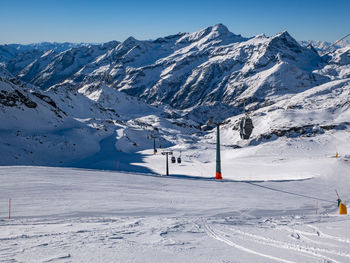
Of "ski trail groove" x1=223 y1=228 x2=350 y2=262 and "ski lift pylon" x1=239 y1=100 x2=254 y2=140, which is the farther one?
"ski lift pylon" x1=239 y1=100 x2=254 y2=140

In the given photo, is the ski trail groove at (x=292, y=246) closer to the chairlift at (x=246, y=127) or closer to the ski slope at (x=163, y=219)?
the ski slope at (x=163, y=219)

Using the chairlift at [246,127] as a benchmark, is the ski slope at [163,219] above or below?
below

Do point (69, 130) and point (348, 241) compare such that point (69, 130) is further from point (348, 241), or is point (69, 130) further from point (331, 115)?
point (331, 115)

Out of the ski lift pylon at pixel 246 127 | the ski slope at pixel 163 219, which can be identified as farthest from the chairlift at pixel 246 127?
the ski slope at pixel 163 219

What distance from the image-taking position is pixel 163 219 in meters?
13.8

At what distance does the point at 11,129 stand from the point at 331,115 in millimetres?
103242

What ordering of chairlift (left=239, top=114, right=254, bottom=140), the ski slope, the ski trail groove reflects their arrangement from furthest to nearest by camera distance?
chairlift (left=239, top=114, right=254, bottom=140), the ski trail groove, the ski slope

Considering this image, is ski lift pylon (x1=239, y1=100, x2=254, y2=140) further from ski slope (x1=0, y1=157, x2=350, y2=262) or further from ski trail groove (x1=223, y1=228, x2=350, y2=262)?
ski trail groove (x1=223, y1=228, x2=350, y2=262)

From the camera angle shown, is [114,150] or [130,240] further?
[114,150]

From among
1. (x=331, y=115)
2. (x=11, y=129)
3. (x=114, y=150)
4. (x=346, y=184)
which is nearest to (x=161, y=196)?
(x=346, y=184)

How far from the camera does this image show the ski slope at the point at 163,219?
30.6 ft

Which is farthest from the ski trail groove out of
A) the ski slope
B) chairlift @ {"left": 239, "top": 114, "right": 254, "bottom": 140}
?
chairlift @ {"left": 239, "top": 114, "right": 254, "bottom": 140}

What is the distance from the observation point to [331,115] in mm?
106125

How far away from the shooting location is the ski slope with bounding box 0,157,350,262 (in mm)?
9328
